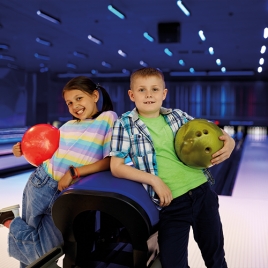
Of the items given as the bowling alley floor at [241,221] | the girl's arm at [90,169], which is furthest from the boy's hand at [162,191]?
the bowling alley floor at [241,221]

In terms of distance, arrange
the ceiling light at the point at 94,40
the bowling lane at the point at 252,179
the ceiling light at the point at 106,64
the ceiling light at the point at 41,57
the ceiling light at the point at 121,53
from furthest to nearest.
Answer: the ceiling light at the point at 106,64 < the ceiling light at the point at 41,57 < the ceiling light at the point at 121,53 < the ceiling light at the point at 94,40 < the bowling lane at the point at 252,179

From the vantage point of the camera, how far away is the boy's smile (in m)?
1.54

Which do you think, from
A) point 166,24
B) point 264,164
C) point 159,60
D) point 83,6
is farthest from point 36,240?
point 159,60

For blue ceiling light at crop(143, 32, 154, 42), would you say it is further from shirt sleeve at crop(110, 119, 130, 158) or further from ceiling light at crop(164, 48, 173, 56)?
shirt sleeve at crop(110, 119, 130, 158)

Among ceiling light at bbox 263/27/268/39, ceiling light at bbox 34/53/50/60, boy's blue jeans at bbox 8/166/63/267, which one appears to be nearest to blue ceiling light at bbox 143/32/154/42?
ceiling light at bbox 263/27/268/39

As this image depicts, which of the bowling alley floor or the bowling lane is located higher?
the bowling alley floor

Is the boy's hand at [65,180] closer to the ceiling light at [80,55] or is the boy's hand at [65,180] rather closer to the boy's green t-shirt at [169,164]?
the boy's green t-shirt at [169,164]

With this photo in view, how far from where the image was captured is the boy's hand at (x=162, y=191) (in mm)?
1404

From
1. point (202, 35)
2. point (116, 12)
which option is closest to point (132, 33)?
point (202, 35)

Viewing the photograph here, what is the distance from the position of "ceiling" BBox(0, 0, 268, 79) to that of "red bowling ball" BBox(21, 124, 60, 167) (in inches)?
210

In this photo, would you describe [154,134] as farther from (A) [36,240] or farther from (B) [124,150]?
(A) [36,240]

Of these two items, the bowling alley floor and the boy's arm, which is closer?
the boy's arm

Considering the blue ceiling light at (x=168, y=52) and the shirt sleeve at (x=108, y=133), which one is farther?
the blue ceiling light at (x=168, y=52)

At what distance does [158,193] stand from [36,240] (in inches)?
29.3
